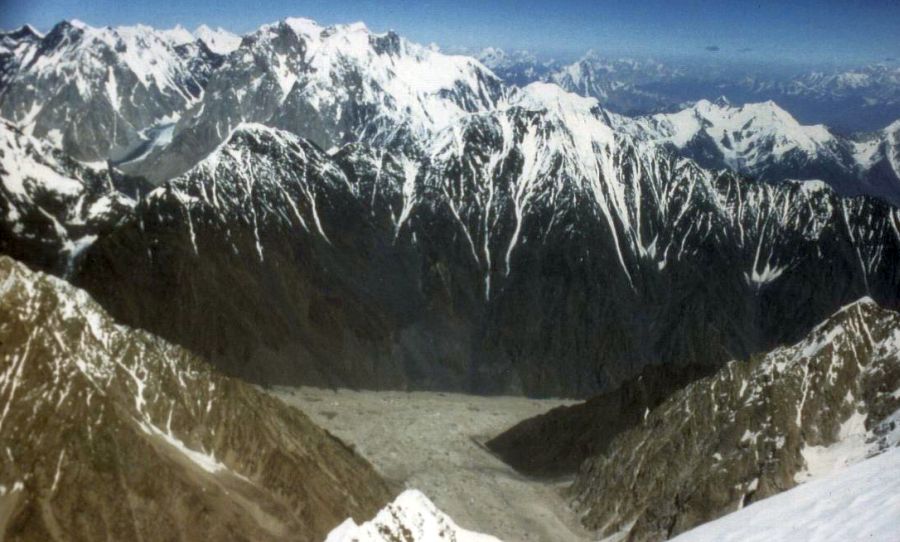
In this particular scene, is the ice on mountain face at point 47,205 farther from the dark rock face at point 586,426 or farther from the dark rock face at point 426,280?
the dark rock face at point 586,426

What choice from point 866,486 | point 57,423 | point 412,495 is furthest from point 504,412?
point 866,486

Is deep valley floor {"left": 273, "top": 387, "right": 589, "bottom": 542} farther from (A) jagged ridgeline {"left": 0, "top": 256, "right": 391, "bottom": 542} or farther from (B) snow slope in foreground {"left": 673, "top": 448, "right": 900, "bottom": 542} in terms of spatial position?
(B) snow slope in foreground {"left": 673, "top": 448, "right": 900, "bottom": 542}

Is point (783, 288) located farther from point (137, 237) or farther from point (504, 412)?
point (137, 237)

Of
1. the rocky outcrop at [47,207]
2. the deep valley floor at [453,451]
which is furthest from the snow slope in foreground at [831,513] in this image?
the rocky outcrop at [47,207]

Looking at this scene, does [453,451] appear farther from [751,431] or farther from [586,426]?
[751,431]

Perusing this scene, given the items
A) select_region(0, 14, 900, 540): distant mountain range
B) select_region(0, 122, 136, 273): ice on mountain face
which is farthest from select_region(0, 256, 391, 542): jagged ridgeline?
select_region(0, 122, 136, 273): ice on mountain face

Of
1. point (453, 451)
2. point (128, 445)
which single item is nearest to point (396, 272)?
point (453, 451)
